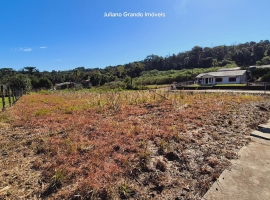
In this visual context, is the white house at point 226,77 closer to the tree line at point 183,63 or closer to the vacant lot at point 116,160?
the tree line at point 183,63

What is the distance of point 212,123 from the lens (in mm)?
5152

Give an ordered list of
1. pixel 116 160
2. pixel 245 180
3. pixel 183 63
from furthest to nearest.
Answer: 1. pixel 183 63
2. pixel 116 160
3. pixel 245 180

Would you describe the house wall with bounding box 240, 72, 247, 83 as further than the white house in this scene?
Yes

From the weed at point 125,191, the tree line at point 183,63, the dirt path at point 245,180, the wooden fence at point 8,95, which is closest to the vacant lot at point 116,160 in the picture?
the weed at point 125,191

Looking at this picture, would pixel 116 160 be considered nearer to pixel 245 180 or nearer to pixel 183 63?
pixel 245 180

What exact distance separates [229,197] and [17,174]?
3085 millimetres

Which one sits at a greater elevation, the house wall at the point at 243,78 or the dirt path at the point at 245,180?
the house wall at the point at 243,78

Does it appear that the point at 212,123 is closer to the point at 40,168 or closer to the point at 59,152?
the point at 59,152

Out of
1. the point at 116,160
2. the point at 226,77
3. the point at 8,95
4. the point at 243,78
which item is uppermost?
the point at 226,77

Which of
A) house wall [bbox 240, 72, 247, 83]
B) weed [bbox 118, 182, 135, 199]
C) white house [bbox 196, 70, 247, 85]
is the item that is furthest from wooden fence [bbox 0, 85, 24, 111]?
house wall [bbox 240, 72, 247, 83]

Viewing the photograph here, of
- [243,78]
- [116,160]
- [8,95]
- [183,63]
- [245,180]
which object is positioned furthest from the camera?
[183,63]

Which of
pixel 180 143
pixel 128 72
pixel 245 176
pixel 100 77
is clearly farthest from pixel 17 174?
pixel 128 72

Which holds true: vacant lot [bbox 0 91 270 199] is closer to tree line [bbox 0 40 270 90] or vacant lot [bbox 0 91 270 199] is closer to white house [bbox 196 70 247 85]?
white house [bbox 196 70 247 85]

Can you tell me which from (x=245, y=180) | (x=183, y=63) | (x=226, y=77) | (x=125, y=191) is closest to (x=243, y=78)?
(x=226, y=77)
